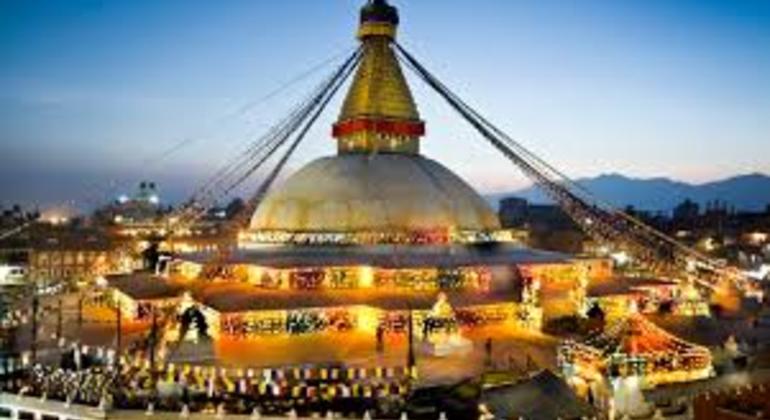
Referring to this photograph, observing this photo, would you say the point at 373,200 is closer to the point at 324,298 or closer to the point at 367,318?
the point at 324,298

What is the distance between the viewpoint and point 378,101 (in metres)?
43.2

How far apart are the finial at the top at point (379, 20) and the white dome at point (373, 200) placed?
282 inches

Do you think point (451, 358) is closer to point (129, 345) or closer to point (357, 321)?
point (357, 321)

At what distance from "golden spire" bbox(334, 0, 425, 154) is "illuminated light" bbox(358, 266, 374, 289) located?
10.3 m

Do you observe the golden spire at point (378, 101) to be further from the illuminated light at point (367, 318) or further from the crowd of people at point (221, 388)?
the crowd of people at point (221, 388)

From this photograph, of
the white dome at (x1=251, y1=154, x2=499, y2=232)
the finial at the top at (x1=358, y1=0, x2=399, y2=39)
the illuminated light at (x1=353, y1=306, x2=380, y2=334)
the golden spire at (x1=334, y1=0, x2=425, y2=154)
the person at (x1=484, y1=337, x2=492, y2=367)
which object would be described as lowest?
the person at (x1=484, y1=337, x2=492, y2=367)

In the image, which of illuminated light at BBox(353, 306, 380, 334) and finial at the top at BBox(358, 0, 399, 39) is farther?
finial at the top at BBox(358, 0, 399, 39)

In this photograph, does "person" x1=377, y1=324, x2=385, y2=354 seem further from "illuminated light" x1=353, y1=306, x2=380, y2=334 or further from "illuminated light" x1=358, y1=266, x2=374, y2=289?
"illuminated light" x1=358, y1=266, x2=374, y2=289

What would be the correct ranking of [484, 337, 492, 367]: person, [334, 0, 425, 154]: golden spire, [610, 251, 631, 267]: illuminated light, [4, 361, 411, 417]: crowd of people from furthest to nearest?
[610, 251, 631, 267]: illuminated light < [334, 0, 425, 154]: golden spire < [484, 337, 492, 367]: person < [4, 361, 411, 417]: crowd of people

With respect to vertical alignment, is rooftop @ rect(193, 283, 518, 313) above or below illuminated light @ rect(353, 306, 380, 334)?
above

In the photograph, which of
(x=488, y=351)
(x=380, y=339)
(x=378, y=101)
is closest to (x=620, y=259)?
(x=378, y=101)

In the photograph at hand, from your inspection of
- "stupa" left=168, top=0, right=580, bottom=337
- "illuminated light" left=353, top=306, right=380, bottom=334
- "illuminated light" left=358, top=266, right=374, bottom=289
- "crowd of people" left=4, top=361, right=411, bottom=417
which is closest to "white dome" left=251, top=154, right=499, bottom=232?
"stupa" left=168, top=0, right=580, bottom=337

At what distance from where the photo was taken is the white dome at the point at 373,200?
38.8m

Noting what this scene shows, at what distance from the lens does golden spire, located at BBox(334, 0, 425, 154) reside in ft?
141
